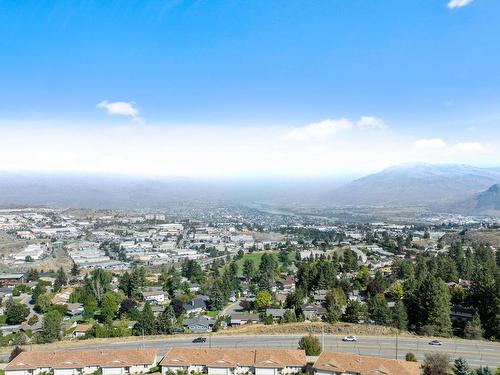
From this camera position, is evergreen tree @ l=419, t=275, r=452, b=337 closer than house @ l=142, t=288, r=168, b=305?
Yes

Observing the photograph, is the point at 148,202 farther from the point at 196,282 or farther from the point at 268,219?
the point at 196,282

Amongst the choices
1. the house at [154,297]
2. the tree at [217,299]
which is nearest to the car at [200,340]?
the tree at [217,299]

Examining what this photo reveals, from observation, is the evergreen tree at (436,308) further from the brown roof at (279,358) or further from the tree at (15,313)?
the tree at (15,313)

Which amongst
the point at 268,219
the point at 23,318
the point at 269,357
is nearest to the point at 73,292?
the point at 23,318

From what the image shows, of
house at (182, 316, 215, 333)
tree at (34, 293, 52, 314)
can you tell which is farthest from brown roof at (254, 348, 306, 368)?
tree at (34, 293, 52, 314)

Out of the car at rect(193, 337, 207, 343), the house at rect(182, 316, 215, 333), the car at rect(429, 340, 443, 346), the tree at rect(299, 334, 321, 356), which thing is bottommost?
the house at rect(182, 316, 215, 333)

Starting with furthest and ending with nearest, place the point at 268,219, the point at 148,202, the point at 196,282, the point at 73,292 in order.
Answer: the point at 148,202 < the point at 268,219 < the point at 196,282 < the point at 73,292

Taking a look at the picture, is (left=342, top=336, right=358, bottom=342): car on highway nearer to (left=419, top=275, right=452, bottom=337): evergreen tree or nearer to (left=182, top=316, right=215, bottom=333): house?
(left=419, top=275, right=452, bottom=337): evergreen tree
